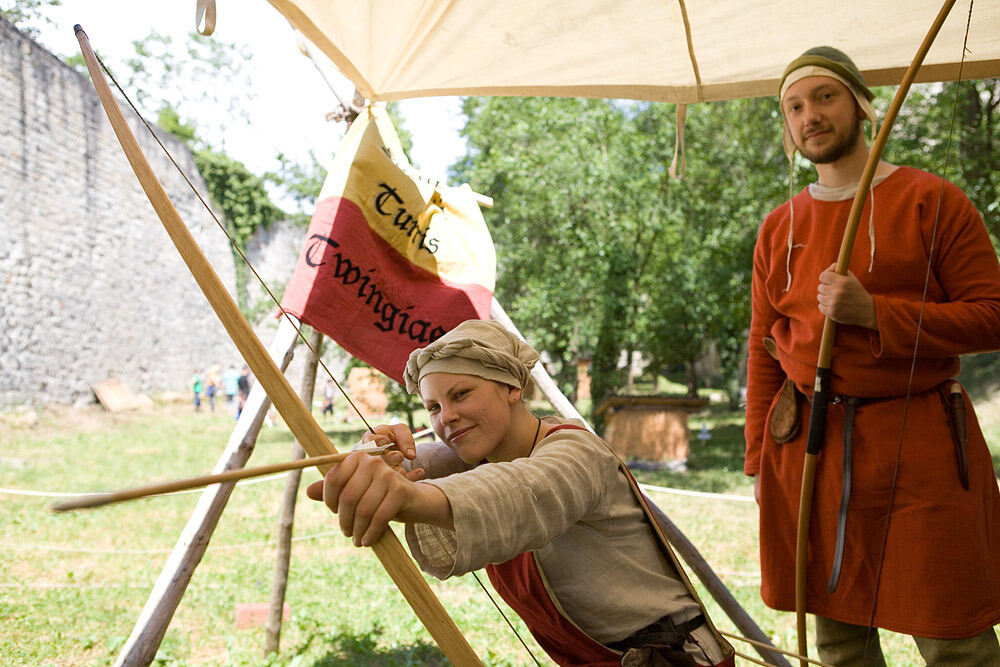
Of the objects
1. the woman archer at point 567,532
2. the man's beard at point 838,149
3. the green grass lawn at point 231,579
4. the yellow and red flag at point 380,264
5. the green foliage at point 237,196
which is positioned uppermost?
the green foliage at point 237,196

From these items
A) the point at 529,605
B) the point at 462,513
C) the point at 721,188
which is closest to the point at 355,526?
the point at 462,513

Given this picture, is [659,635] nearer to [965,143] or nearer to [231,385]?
[965,143]

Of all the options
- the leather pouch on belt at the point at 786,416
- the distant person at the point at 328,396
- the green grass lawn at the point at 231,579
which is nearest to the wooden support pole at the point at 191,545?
the green grass lawn at the point at 231,579

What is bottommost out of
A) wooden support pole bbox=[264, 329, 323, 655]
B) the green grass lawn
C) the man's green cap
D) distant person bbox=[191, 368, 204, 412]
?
distant person bbox=[191, 368, 204, 412]

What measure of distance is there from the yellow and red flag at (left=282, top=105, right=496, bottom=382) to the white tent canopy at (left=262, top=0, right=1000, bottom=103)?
0.26 meters

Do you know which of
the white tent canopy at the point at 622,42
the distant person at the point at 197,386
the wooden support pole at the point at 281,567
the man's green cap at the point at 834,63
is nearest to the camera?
the man's green cap at the point at 834,63

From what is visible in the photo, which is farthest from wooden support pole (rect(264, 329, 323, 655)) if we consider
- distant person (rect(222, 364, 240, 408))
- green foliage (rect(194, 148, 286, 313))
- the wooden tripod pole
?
green foliage (rect(194, 148, 286, 313))

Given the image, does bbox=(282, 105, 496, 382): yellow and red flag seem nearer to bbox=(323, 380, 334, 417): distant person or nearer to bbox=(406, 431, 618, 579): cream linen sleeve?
bbox=(406, 431, 618, 579): cream linen sleeve

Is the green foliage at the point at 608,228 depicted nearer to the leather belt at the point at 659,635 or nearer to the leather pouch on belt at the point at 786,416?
the leather pouch on belt at the point at 786,416

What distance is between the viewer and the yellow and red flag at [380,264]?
2.38 m

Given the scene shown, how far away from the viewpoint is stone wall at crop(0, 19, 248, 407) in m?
10.1

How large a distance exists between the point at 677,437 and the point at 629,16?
284 inches

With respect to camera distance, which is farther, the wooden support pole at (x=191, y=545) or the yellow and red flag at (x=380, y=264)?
the yellow and red flag at (x=380, y=264)

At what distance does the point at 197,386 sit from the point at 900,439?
1440 cm
